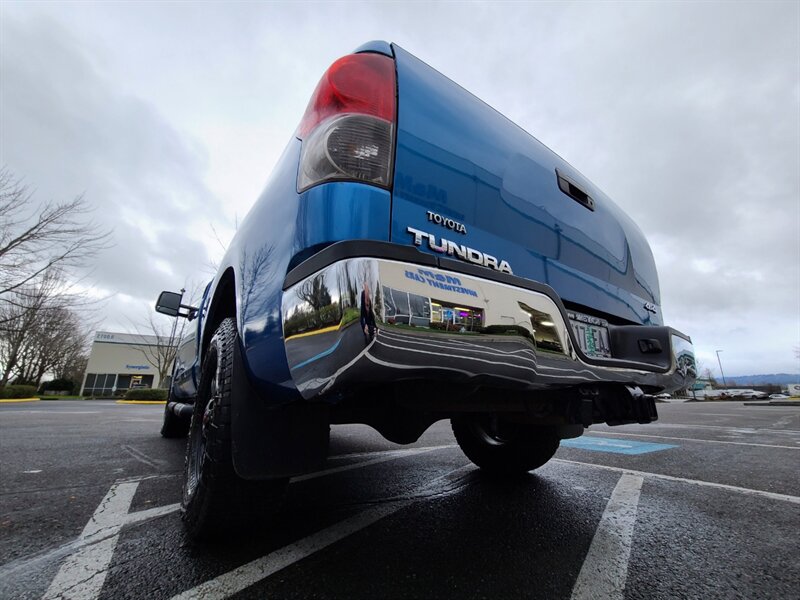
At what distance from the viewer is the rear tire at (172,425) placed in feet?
15.1

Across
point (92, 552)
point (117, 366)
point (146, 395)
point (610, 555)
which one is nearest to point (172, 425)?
point (92, 552)

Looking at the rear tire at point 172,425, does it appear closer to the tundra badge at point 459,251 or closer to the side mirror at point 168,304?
the side mirror at point 168,304

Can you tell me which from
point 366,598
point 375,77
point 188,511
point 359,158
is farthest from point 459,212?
point 188,511

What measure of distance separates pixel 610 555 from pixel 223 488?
1.56 metres

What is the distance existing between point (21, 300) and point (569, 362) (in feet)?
62.9

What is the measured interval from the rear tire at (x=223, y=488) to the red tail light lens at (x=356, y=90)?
37.1 inches

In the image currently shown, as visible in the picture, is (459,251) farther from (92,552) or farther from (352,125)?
(92,552)

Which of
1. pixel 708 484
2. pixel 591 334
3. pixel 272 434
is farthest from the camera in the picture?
pixel 708 484

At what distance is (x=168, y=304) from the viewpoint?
4.04m

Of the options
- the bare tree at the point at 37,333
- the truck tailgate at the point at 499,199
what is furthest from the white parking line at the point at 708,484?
the bare tree at the point at 37,333

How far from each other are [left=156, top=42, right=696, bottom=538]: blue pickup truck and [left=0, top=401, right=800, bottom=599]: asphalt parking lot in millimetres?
263

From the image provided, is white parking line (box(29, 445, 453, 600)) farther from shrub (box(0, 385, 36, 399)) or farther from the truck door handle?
shrub (box(0, 385, 36, 399))

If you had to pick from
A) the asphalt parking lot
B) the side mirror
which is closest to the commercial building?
the side mirror

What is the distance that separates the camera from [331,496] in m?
2.29
